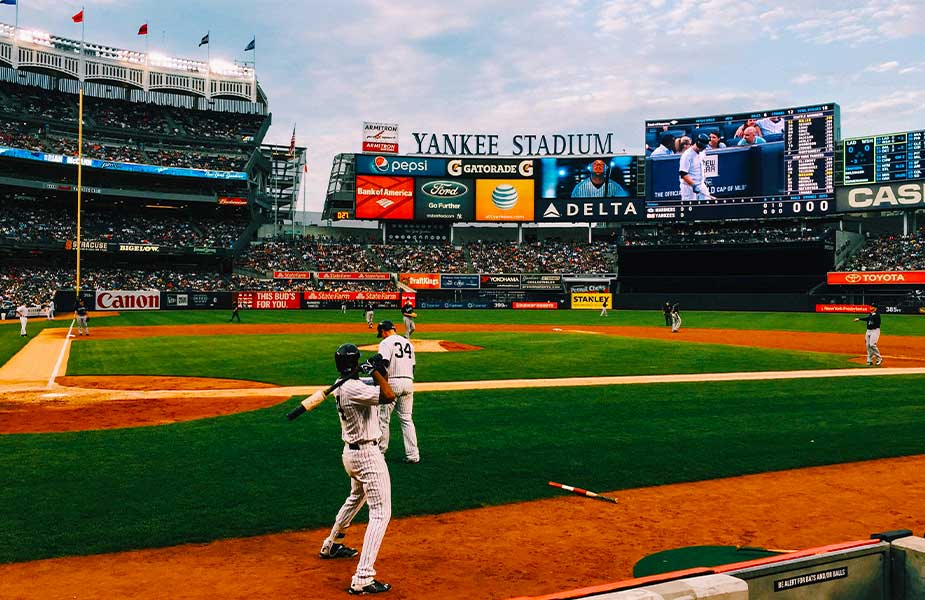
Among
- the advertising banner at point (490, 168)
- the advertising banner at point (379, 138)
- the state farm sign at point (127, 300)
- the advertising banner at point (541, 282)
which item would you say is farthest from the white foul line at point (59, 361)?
the advertising banner at point (490, 168)

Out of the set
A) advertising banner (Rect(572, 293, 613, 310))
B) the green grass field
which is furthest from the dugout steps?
advertising banner (Rect(572, 293, 613, 310))

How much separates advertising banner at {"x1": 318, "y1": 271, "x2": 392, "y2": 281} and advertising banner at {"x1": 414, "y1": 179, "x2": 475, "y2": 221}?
901 centimetres

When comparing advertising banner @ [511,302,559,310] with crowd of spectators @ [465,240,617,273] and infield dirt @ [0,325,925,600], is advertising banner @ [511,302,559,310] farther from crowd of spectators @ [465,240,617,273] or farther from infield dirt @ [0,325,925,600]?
infield dirt @ [0,325,925,600]

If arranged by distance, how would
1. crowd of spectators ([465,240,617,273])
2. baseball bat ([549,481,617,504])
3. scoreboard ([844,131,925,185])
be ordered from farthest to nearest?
crowd of spectators ([465,240,617,273]) → scoreboard ([844,131,925,185]) → baseball bat ([549,481,617,504])

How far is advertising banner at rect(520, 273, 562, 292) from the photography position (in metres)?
71.4

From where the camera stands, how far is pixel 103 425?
1263cm

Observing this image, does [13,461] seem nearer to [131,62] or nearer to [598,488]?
[598,488]

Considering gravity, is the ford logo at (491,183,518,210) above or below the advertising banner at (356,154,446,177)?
below

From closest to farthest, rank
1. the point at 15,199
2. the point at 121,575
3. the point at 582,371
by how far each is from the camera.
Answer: the point at 121,575 < the point at 582,371 < the point at 15,199

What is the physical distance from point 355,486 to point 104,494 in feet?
12.8

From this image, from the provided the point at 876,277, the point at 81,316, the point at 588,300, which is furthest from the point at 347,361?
the point at 588,300

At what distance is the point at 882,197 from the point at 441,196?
4172 centimetres

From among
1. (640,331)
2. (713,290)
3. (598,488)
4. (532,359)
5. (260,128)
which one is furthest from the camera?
(260,128)

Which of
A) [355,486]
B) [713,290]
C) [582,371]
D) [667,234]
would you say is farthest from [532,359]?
[667,234]
